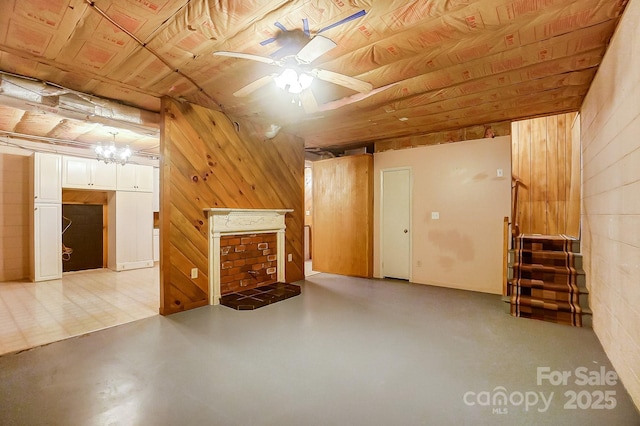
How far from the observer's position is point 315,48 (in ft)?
7.12

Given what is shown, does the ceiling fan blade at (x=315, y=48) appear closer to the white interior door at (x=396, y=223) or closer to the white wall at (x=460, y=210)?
the white wall at (x=460, y=210)

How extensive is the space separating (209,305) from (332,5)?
3.66 meters

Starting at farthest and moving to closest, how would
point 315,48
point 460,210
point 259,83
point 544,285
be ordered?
point 460,210, point 544,285, point 259,83, point 315,48

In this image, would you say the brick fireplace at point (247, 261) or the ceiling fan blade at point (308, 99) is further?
the brick fireplace at point (247, 261)

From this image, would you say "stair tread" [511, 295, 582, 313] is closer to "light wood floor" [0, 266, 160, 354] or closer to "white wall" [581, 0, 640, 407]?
"white wall" [581, 0, 640, 407]

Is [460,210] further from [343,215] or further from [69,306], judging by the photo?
[69,306]

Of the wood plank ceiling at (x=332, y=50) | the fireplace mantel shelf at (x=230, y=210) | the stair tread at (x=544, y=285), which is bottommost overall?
the stair tread at (x=544, y=285)

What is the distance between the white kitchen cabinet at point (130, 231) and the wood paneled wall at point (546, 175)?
7.64m

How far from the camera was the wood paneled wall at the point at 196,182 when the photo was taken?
3656 mm

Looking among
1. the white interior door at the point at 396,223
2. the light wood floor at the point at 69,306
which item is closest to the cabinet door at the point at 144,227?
the light wood floor at the point at 69,306

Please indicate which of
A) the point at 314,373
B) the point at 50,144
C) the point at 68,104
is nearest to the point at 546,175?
the point at 314,373

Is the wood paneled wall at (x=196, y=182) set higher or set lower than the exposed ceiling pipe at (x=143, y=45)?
lower

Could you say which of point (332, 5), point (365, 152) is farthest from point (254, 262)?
point (332, 5)

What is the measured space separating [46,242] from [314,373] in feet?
19.3
